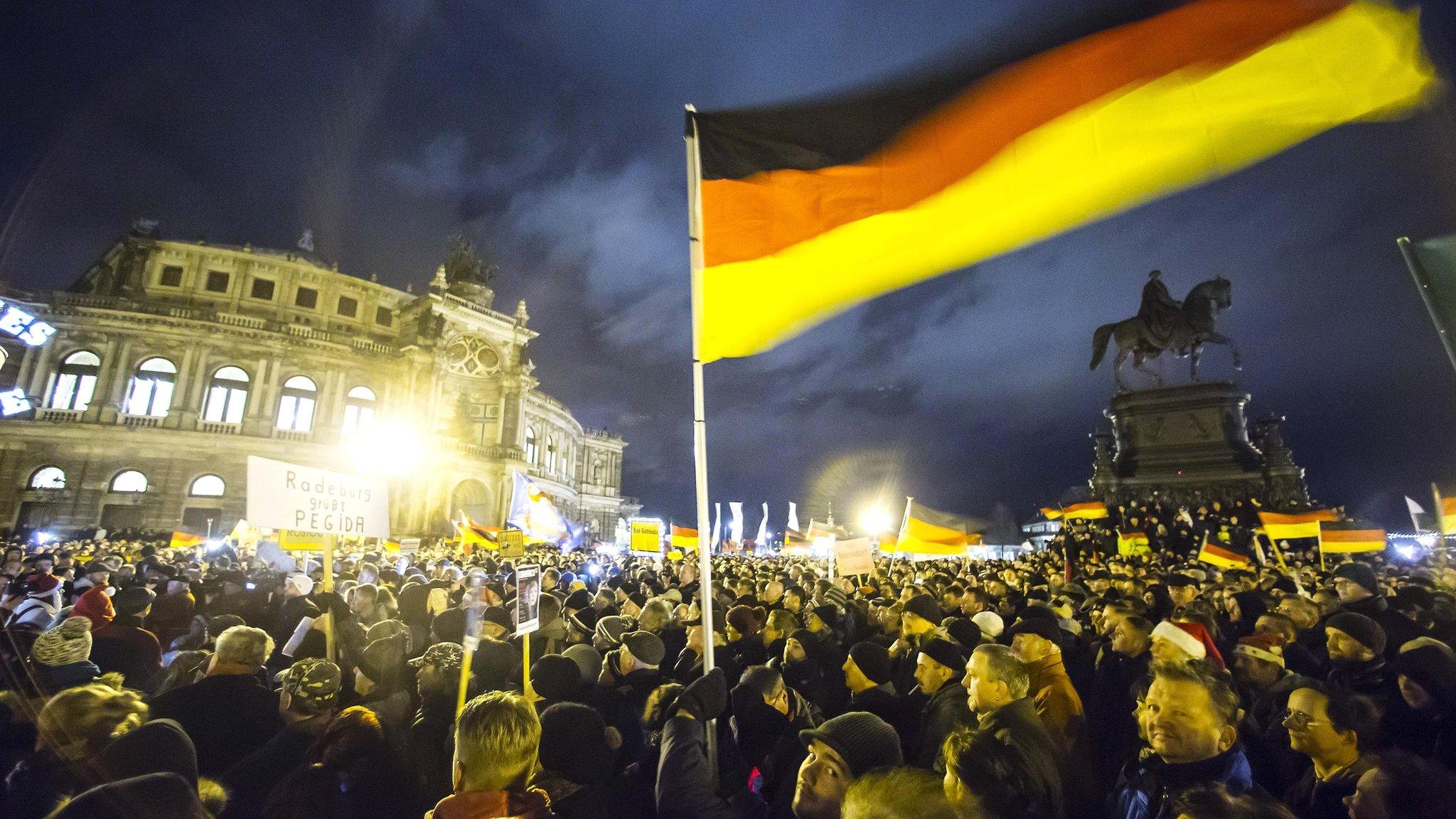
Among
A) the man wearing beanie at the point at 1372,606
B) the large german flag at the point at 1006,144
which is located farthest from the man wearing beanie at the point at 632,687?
the man wearing beanie at the point at 1372,606

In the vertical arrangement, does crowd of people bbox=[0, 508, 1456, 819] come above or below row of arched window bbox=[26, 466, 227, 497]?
below

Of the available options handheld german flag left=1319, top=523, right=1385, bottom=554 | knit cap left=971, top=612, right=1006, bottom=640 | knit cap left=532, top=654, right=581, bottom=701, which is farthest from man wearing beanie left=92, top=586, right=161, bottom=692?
handheld german flag left=1319, top=523, right=1385, bottom=554

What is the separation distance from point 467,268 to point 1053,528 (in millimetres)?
49397

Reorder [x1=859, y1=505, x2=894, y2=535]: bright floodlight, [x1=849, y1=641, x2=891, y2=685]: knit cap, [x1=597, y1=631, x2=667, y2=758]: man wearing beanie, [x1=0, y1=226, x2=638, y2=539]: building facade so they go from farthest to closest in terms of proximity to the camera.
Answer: [x1=0, y1=226, x2=638, y2=539]: building facade < [x1=859, y1=505, x2=894, y2=535]: bright floodlight < [x1=597, y1=631, x2=667, y2=758]: man wearing beanie < [x1=849, y1=641, x2=891, y2=685]: knit cap

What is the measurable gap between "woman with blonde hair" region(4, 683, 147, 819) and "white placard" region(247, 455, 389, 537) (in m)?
3.46

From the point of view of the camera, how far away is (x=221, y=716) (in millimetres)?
3494

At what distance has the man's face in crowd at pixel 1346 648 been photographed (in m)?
4.12

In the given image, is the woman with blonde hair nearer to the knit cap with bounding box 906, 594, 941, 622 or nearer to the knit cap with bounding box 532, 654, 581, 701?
the knit cap with bounding box 532, 654, 581, 701

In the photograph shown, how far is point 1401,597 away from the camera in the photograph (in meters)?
6.72

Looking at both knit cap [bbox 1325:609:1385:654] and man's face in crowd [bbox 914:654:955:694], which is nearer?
man's face in crowd [bbox 914:654:955:694]

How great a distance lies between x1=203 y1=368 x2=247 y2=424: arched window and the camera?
111 ft

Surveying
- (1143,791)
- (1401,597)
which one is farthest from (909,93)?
(1401,597)

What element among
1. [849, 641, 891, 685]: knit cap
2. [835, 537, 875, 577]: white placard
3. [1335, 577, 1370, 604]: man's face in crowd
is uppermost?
[835, 537, 875, 577]: white placard

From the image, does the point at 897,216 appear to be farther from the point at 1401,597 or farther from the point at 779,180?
the point at 1401,597
